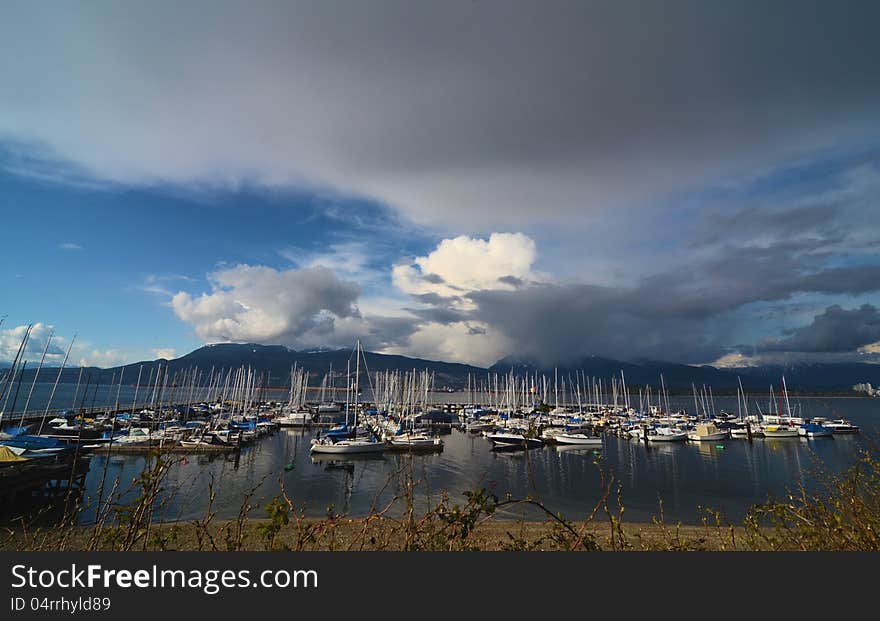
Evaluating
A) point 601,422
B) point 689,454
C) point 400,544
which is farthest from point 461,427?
point 400,544

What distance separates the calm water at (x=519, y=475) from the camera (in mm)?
28781

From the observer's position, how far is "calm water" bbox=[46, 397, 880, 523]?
94.4ft

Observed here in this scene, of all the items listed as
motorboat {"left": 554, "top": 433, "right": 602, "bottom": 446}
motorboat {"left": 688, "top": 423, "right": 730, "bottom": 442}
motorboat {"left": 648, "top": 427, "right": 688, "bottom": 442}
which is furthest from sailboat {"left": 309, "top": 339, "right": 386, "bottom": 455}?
motorboat {"left": 688, "top": 423, "right": 730, "bottom": 442}

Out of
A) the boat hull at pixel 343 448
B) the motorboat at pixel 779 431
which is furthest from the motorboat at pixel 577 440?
the motorboat at pixel 779 431

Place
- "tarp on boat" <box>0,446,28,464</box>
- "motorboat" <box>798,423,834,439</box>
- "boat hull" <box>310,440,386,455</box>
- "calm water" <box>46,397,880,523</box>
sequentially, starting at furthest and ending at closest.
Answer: "motorboat" <box>798,423,834,439</box>, "boat hull" <box>310,440,386,455</box>, "calm water" <box>46,397,880,523</box>, "tarp on boat" <box>0,446,28,464</box>

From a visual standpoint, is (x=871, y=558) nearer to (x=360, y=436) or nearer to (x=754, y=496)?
(x=754, y=496)

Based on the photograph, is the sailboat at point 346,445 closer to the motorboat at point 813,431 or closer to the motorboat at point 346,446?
the motorboat at point 346,446

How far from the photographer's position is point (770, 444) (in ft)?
201

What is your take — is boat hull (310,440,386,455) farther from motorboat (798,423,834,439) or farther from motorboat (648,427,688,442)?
motorboat (798,423,834,439)

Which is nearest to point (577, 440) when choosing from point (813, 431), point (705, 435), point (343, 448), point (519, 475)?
point (519, 475)

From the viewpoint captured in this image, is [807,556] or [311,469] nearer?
[807,556]

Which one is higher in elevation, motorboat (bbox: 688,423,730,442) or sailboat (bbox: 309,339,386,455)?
motorboat (bbox: 688,423,730,442)

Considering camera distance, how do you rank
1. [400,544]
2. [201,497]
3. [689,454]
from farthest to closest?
[689,454] < [201,497] < [400,544]

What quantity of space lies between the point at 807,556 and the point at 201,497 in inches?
1331
